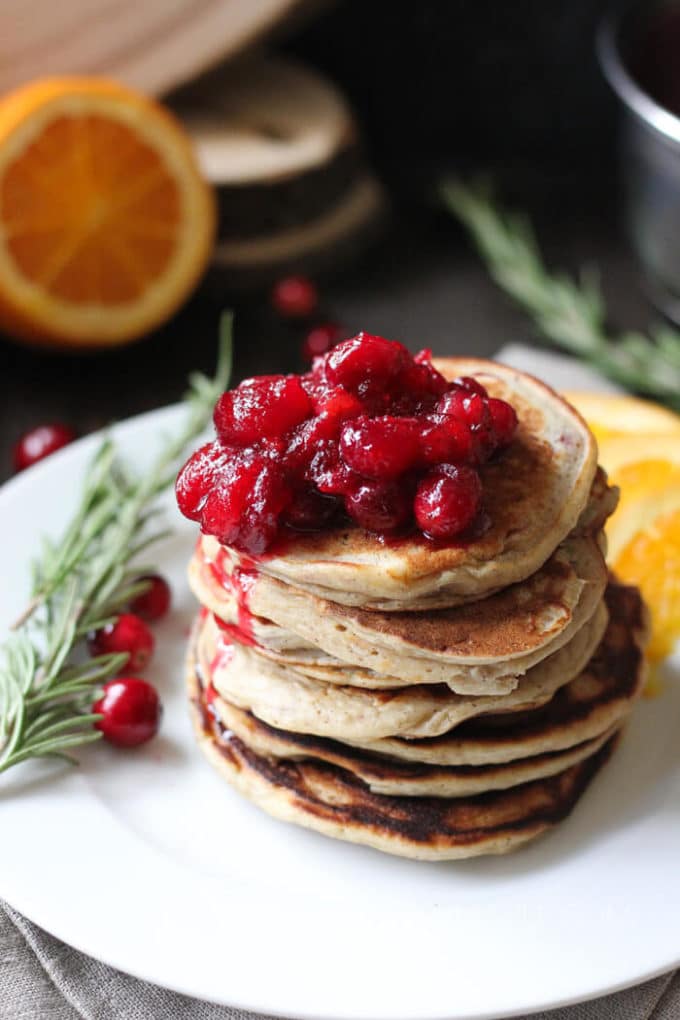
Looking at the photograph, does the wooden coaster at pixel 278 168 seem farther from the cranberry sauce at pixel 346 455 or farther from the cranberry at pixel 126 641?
the cranberry sauce at pixel 346 455

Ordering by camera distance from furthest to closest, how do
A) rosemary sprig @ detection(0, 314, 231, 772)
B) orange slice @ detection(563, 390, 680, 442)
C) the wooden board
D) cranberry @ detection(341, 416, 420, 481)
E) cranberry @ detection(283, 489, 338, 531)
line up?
the wooden board → orange slice @ detection(563, 390, 680, 442) → rosemary sprig @ detection(0, 314, 231, 772) → cranberry @ detection(283, 489, 338, 531) → cranberry @ detection(341, 416, 420, 481)

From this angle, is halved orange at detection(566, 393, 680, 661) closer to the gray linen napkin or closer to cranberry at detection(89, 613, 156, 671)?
the gray linen napkin

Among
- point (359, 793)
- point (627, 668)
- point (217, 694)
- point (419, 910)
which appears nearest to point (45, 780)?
point (217, 694)

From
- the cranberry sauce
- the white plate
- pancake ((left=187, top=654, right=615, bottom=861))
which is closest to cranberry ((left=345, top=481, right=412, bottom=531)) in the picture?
the cranberry sauce

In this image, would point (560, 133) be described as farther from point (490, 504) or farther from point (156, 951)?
point (156, 951)

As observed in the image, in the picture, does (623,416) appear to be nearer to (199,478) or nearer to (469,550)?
(469,550)

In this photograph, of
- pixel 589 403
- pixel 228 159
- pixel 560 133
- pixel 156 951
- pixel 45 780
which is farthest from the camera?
pixel 560 133
